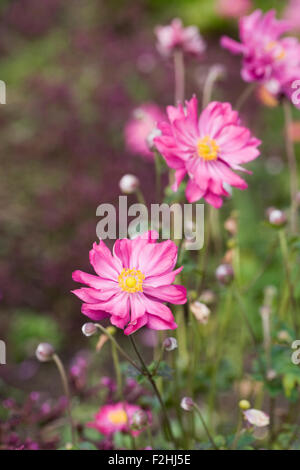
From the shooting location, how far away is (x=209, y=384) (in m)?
1.19

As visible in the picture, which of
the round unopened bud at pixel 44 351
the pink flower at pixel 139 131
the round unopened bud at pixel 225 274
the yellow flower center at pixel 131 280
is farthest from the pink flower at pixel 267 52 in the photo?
the pink flower at pixel 139 131

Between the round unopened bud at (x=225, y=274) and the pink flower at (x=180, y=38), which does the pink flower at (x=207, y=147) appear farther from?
the pink flower at (x=180, y=38)

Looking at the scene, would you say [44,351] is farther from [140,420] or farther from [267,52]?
[267,52]

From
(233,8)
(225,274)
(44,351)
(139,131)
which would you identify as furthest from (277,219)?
(233,8)

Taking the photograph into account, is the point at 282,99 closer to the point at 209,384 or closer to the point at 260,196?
the point at 209,384

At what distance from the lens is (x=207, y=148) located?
0.82 meters

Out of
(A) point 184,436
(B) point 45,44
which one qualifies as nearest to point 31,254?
(A) point 184,436

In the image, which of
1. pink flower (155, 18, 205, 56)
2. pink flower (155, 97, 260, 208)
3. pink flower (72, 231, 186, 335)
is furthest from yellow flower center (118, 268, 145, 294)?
pink flower (155, 18, 205, 56)

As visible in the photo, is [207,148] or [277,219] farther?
[277,219]

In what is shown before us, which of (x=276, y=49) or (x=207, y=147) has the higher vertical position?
(x=276, y=49)

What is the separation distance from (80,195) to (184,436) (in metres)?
1.39

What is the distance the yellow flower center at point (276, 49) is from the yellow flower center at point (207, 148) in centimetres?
26

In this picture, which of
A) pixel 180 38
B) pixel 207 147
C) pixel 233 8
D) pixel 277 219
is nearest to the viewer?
pixel 207 147

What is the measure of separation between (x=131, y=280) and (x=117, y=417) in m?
0.46
